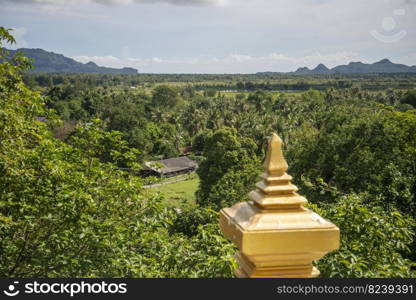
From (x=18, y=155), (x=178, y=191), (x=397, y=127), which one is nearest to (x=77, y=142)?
(x=18, y=155)

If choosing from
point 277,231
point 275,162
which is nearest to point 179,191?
point 275,162

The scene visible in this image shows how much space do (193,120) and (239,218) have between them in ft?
219

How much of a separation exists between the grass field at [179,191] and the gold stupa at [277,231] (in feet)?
119

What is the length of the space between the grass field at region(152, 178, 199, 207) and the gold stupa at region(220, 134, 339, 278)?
36255 millimetres

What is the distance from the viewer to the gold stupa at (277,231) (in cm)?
275

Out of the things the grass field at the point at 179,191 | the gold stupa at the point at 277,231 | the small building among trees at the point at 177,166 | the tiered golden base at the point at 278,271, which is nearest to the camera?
the gold stupa at the point at 277,231

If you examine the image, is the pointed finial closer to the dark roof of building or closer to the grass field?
the grass field

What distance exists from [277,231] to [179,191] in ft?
143

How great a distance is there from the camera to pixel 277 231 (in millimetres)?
2752

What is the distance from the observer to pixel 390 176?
60.3ft

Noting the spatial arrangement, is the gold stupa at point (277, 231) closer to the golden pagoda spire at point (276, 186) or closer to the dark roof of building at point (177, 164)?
the golden pagoda spire at point (276, 186)

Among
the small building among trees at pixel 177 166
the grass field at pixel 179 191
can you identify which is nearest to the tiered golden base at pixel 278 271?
the grass field at pixel 179 191

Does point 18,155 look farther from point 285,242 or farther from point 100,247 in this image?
point 285,242

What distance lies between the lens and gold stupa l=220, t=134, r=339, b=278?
9.02 feet
